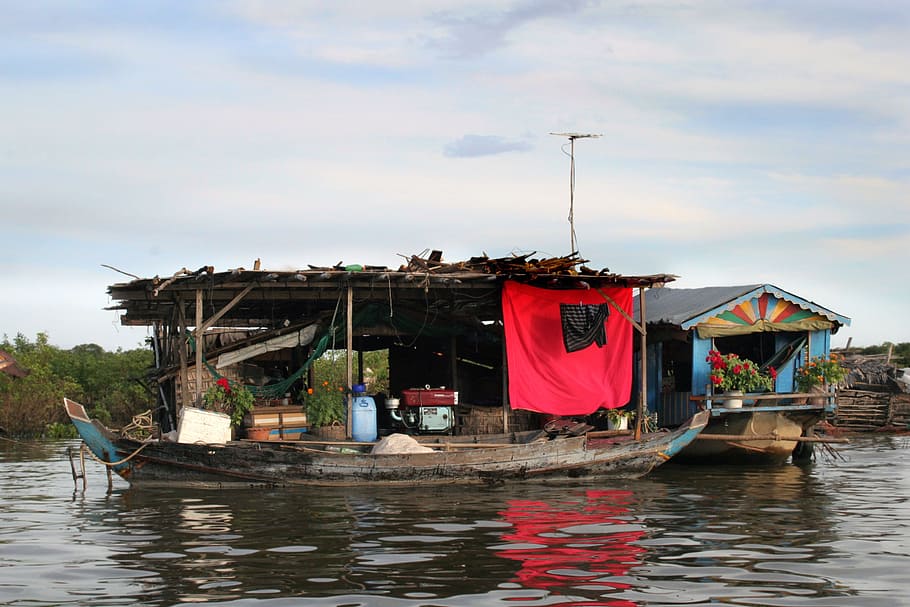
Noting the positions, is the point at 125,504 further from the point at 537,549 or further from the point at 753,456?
the point at 753,456

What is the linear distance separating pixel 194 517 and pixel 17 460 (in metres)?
10.6

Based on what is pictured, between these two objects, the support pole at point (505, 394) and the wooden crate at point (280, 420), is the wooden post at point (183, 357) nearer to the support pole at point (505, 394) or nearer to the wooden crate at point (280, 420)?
the wooden crate at point (280, 420)

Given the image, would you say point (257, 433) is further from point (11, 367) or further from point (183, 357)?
point (11, 367)

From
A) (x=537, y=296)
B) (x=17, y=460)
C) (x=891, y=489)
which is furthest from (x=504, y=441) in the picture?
(x=17, y=460)

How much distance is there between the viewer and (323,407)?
16328 millimetres

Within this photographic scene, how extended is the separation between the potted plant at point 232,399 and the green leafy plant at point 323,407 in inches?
38.1

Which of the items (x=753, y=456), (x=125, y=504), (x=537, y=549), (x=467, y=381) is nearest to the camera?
(x=537, y=549)

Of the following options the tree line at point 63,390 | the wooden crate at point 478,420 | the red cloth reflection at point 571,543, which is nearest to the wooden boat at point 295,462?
the red cloth reflection at point 571,543

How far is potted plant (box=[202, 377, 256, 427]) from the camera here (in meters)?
15.8

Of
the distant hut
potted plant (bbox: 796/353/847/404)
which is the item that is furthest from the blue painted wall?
the distant hut

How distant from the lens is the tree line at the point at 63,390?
28.1 m

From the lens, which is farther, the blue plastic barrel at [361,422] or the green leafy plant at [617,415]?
the green leafy plant at [617,415]

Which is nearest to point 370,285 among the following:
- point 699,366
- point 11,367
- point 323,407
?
point 323,407

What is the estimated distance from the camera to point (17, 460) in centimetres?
2100
